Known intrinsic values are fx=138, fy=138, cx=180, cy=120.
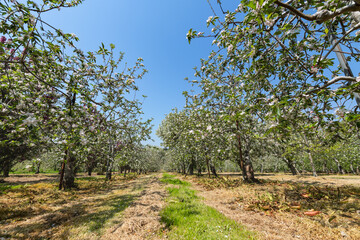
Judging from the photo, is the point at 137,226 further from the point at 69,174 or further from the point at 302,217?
the point at 69,174

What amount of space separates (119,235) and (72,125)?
15.9ft

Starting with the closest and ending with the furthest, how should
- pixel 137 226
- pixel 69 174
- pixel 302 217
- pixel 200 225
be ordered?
pixel 200 225
pixel 137 226
pixel 302 217
pixel 69 174

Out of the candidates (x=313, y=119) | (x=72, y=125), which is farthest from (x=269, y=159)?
(x=72, y=125)

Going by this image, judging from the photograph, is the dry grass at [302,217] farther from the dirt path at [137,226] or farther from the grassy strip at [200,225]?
the dirt path at [137,226]

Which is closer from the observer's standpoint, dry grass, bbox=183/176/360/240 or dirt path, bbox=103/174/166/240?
dry grass, bbox=183/176/360/240

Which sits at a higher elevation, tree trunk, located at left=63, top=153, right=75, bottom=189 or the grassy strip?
tree trunk, located at left=63, top=153, right=75, bottom=189

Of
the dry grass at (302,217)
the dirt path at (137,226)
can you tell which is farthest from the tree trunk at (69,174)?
the dry grass at (302,217)

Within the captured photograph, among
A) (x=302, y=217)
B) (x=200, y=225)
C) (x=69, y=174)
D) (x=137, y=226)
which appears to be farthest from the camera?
(x=69, y=174)

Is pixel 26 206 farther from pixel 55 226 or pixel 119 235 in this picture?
pixel 119 235

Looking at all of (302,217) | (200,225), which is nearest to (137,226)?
(200,225)

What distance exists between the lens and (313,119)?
435 centimetres

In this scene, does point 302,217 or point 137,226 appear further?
point 302,217

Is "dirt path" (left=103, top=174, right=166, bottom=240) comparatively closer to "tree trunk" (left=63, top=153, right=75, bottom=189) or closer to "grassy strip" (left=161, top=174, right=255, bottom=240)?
"grassy strip" (left=161, top=174, right=255, bottom=240)

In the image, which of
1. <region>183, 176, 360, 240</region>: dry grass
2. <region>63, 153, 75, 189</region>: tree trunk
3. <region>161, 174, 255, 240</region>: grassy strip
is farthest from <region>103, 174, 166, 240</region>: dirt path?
<region>63, 153, 75, 189</region>: tree trunk
